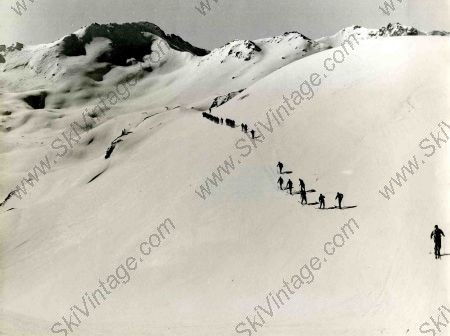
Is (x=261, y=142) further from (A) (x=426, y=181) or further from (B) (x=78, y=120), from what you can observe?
(B) (x=78, y=120)

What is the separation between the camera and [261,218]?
89.8 feet

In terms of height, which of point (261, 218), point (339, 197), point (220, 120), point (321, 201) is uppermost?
point (220, 120)

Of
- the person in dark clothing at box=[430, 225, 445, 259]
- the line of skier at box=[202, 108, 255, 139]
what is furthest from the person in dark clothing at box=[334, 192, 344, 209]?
the line of skier at box=[202, 108, 255, 139]

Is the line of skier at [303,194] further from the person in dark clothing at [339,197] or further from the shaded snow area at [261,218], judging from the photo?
the shaded snow area at [261,218]

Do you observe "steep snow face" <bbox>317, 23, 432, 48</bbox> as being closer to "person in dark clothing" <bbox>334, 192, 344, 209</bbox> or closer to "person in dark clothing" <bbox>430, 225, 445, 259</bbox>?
"person in dark clothing" <bbox>334, 192, 344, 209</bbox>

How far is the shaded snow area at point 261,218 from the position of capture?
65.3ft

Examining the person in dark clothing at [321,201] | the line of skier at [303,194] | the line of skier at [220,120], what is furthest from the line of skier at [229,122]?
A: the person in dark clothing at [321,201]

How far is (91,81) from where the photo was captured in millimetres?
150625

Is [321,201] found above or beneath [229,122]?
beneath

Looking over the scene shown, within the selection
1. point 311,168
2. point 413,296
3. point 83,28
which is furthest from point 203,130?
point 83,28

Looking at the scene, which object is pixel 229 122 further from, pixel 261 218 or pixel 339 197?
pixel 339 197

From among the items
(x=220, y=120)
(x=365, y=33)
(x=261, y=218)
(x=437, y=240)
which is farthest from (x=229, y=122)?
(x=365, y=33)

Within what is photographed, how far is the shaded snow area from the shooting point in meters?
19.9

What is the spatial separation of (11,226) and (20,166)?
35.8m
